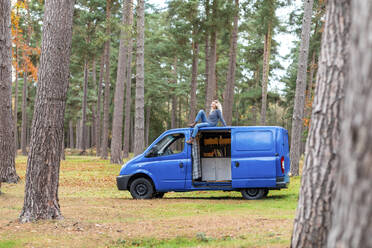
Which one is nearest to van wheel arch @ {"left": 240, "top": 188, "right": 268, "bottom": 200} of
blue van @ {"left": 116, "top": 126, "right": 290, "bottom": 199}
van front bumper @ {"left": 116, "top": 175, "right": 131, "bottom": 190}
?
blue van @ {"left": 116, "top": 126, "right": 290, "bottom": 199}

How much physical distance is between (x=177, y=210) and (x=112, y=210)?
1552 mm

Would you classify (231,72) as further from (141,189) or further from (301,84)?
(141,189)

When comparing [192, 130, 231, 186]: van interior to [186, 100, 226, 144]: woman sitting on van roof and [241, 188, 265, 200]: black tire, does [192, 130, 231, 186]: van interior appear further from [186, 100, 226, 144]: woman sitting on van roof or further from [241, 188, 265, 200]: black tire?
[241, 188, 265, 200]: black tire

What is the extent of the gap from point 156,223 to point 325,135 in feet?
16.2

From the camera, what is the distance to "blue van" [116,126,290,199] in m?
12.4

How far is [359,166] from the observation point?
8.43ft

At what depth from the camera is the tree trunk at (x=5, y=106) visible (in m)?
13.3

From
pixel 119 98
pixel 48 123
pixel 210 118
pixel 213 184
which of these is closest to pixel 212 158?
pixel 213 184

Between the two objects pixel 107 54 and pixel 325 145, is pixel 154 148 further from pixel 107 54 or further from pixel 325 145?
pixel 107 54

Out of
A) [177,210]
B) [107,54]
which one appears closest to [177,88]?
[107,54]

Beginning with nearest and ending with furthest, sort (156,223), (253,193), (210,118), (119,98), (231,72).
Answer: (156,223), (253,193), (210,118), (119,98), (231,72)

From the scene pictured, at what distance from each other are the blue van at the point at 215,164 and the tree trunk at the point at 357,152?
383 inches

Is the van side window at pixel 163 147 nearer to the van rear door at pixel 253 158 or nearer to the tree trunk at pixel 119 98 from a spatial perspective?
the van rear door at pixel 253 158

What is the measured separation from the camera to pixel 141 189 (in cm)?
1328
